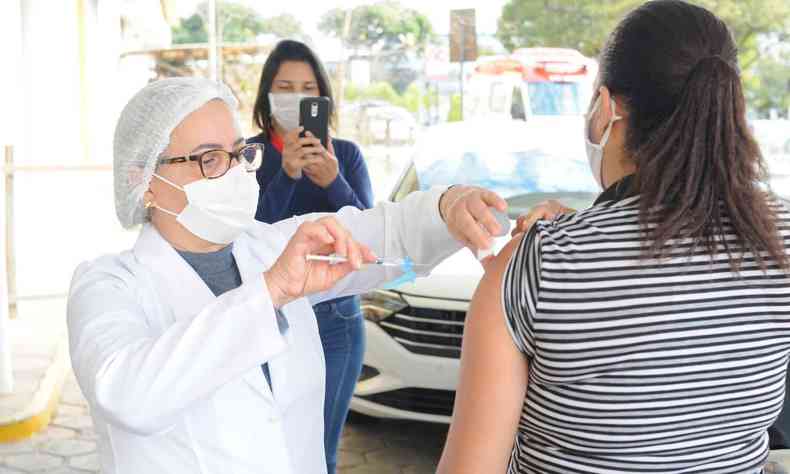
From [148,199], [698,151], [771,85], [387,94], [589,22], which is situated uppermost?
[589,22]

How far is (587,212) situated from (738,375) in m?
0.36

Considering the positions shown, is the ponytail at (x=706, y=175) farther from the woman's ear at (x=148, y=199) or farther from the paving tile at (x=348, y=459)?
the paving tile at (x=348, y=459)

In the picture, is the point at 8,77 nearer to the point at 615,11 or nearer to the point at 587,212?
the point at 587,212

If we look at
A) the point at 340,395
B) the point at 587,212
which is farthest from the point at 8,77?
the point at 587,212

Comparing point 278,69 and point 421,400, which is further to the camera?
point 421,400

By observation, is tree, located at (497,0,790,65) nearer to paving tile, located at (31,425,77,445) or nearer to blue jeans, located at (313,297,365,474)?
paving tile, located at (31,425,77,445)

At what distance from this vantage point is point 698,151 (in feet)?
4.68

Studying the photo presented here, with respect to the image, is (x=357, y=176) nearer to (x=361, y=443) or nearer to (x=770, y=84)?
(x=361, y=443)

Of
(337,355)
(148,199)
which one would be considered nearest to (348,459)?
(337,355)

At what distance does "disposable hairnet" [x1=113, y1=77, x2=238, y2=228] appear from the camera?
71.2 inches

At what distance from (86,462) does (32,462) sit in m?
0.27

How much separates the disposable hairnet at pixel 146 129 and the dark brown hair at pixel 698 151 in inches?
34.8

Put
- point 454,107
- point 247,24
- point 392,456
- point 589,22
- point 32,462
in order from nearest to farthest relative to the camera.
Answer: point 32,462 → point 392,456 → point 454,107 → point 589,22 → point 247,24

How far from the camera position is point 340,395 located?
125 inches
